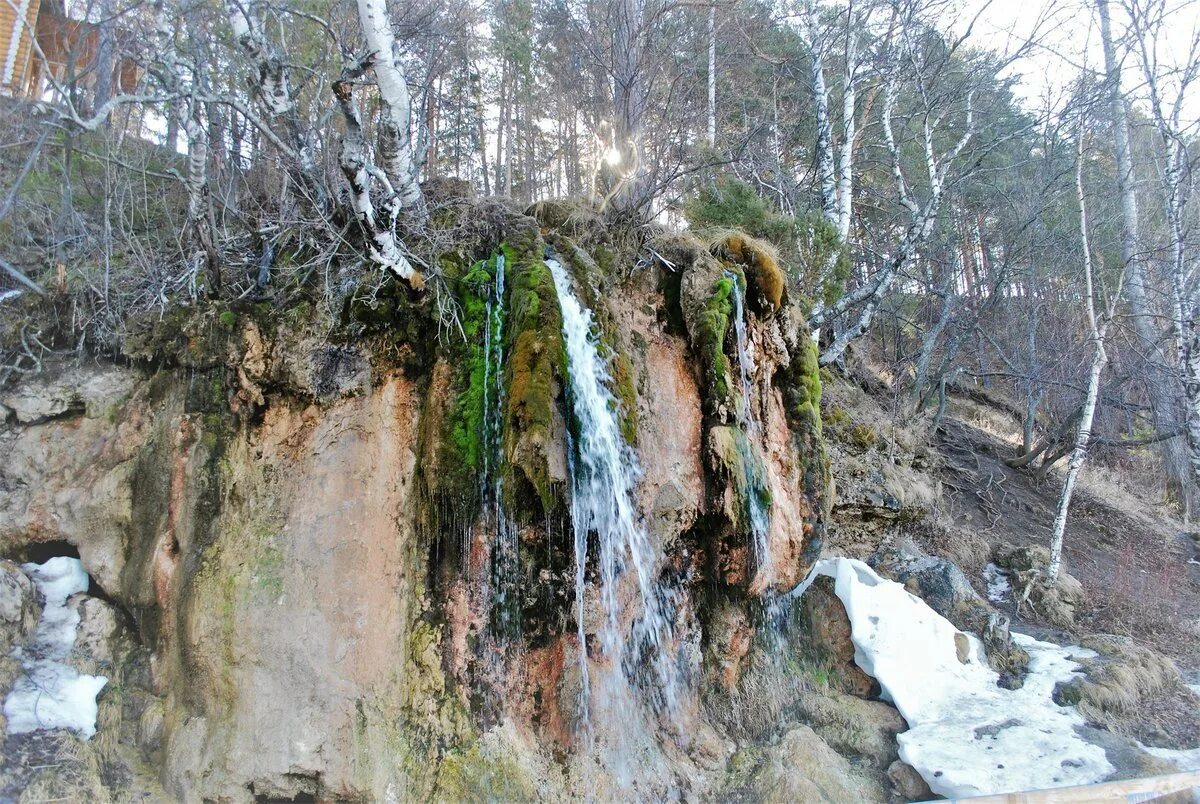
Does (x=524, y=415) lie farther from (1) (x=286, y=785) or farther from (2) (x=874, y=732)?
(2) (x=874, y=732)

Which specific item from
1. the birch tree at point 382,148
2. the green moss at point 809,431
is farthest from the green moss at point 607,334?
the green moss at point 809,431

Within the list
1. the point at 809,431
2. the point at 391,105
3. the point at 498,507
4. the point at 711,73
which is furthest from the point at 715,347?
the point at 711,73

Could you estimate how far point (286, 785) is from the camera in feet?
15.8

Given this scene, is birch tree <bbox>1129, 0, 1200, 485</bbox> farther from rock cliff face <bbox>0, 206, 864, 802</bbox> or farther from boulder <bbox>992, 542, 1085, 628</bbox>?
rock cliff face <bbox>0, 206, 864, 802</bbox>

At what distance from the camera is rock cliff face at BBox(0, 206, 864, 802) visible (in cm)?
497

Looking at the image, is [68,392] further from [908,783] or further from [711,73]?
[711,73]

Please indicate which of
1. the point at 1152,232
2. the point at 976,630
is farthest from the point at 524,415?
the point at 1152,232

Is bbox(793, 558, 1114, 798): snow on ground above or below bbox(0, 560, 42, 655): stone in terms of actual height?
below

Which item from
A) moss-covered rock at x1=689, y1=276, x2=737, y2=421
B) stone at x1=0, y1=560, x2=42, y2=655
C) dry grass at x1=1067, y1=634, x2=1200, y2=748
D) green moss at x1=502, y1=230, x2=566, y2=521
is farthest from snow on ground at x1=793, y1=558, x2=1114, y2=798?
stone at x1=0, y1=560, x2=42, y2=655

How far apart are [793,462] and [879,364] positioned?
8.23 m

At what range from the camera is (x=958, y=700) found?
20.7ft

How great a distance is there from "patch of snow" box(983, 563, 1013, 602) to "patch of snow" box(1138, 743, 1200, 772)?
2997 millimetres

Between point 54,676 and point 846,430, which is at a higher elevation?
point 846,430

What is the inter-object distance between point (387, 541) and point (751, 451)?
10.7 feet
